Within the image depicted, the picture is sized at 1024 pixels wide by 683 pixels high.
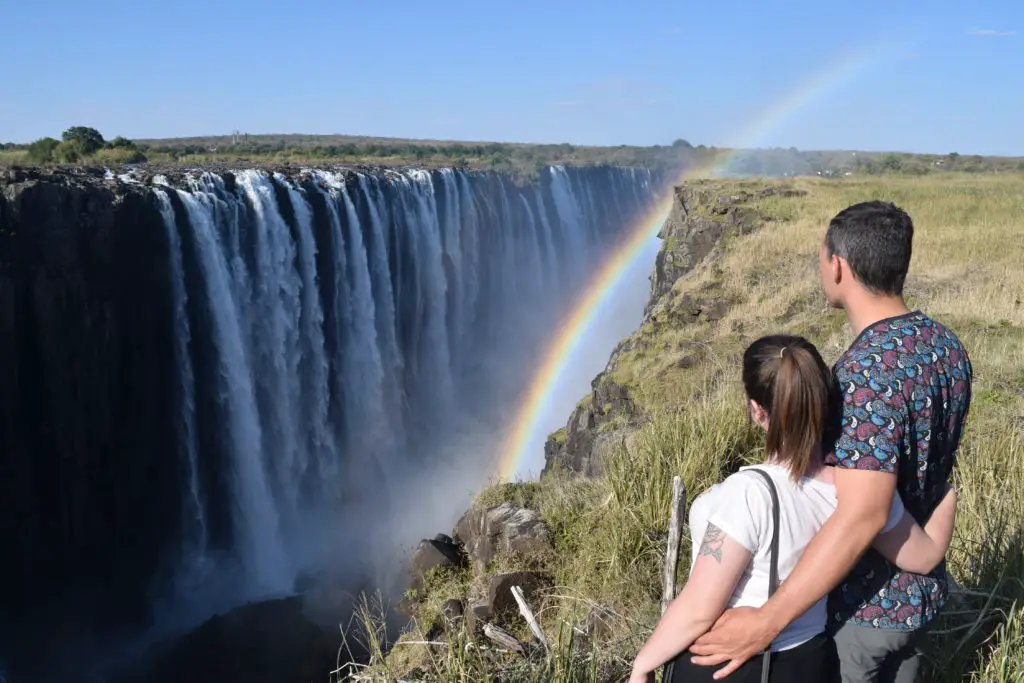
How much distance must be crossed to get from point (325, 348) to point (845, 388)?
23.5 m

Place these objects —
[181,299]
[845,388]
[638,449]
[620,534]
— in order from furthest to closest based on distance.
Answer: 1. [181,299]
2. [638,449]
3. [620,534]
4. [845,388]

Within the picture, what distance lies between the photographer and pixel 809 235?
16.8 m

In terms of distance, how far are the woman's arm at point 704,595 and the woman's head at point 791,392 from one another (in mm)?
302

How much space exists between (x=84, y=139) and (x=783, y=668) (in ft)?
113

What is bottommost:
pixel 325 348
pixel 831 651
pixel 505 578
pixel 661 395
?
pixel 325 348

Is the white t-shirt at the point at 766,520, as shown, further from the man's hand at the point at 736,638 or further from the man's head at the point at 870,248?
the man's head at the point at 870,248

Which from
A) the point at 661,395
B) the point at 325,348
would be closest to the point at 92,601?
the point at 325,348

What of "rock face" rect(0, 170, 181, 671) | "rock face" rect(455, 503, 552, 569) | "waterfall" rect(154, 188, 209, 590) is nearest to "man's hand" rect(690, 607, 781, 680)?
"rock face" rect(455, 503, 552, 569)

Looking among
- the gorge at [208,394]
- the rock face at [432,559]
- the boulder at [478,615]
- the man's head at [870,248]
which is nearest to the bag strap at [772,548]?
the man's head at [870,248]

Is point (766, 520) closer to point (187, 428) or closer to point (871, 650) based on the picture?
point (871, 650)

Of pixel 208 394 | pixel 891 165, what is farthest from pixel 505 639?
pixel 891 165

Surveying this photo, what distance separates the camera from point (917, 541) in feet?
7.72

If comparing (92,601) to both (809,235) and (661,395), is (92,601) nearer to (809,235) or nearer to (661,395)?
(661,395)

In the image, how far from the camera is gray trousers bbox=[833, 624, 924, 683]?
7.89ft
